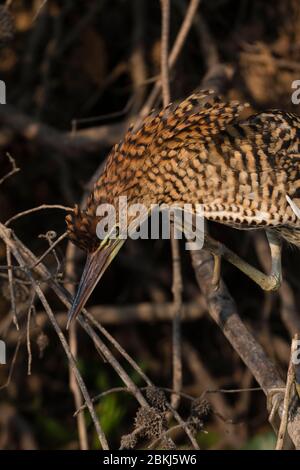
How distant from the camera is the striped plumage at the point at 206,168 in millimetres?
2748

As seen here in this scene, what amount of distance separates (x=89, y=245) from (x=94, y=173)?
1545mm

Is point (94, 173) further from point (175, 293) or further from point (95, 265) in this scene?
point (95, 265)

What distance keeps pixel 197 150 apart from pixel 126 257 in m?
1.97

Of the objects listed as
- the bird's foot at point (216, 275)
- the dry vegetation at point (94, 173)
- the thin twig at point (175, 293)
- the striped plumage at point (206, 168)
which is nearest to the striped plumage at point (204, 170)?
the striped plumage at point (206, 168)

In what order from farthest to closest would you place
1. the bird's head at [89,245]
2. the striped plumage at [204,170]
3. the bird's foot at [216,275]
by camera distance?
the bird's foot at [216,275], the striped plumage at [204,170], the bird's head at [89,245]

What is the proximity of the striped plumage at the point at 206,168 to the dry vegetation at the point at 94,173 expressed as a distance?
1225mm

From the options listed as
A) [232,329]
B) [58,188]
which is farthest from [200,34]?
[232,329]

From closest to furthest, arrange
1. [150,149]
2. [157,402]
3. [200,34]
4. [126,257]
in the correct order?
[157,402] < [150,149] < [200,34] < [126,257]

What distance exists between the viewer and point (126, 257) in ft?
15.4

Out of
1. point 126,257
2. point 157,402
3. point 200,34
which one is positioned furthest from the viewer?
point 126,257

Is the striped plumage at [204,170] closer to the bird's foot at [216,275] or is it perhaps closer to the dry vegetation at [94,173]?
the bird's foot at [216,275]

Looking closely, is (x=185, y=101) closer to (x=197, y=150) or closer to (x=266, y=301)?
(x=197, y=150)

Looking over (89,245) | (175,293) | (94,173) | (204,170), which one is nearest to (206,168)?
(204,170)

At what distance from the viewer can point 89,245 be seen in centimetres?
268
